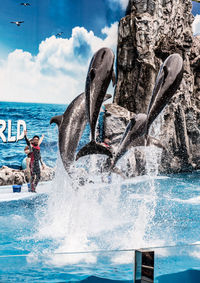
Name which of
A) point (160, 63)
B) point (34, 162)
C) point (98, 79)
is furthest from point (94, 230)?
point (160, 63)

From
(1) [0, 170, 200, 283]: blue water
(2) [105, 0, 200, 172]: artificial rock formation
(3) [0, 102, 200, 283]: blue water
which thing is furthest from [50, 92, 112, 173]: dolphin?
(2) [105, 0, 200, 172]: artificial rock formation

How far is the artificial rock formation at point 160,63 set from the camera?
12406 mm

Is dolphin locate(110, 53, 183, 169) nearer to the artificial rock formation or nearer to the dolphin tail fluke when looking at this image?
the dolphin tail fluke

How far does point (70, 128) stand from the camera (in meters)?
5.02

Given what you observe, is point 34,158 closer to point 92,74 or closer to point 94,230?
point 94,230

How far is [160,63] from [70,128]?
8453mm

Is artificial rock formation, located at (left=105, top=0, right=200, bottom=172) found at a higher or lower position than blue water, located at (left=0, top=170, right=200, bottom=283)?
higher

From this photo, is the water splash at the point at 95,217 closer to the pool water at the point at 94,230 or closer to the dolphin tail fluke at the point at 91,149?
the pool water at the point at 94,230

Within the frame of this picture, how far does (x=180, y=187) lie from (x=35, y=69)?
240 inches

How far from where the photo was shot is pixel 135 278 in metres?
A: 1.92

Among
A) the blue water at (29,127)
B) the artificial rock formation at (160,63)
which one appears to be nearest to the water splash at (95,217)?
the blue water at (29,127)

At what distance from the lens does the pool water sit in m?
1.97

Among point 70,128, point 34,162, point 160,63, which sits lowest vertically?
point 34,162

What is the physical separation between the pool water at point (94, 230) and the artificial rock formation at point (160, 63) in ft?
9.93
